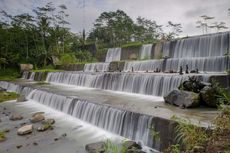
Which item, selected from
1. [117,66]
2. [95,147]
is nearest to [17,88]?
[117,66]

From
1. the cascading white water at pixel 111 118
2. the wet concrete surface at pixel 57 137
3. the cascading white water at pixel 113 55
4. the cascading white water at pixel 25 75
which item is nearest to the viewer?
the cascading white water at pixel 111 118

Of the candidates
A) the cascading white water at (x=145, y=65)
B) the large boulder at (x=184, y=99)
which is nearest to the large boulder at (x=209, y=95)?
the large boulder at (x=184, y=99)

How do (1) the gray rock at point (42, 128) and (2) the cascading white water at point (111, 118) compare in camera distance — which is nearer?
(2) the cascading white water at point (111, 118)

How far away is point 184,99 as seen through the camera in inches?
265

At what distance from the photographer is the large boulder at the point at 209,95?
21.4 ft

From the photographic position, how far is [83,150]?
555 cm

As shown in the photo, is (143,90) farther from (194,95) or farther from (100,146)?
(100,146)

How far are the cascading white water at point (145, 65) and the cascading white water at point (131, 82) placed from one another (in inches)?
116

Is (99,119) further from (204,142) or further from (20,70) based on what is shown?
(20,70)

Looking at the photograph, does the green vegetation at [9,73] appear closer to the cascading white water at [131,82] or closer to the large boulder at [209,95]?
the cascading white water at [131,82]

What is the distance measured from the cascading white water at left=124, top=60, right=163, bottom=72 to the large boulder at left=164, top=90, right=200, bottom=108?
597cm

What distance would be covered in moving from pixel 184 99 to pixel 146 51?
12.2 metres

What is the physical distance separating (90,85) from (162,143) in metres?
9.02

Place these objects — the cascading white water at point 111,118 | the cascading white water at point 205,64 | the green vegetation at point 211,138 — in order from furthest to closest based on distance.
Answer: the cascading white water at point 205,64 → the cascading white water at point 111,118 → the green vegetation at point 211,138
